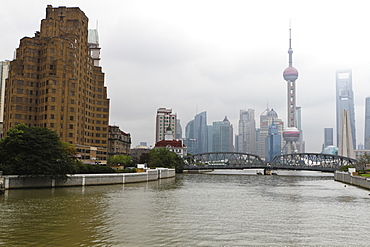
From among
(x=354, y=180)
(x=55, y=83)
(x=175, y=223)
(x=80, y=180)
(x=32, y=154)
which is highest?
(x=55, y=83)

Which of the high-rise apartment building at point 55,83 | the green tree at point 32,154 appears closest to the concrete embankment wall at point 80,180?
the green tree at point 32,154

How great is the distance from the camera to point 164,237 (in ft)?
89.1

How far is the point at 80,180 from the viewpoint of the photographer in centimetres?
7044

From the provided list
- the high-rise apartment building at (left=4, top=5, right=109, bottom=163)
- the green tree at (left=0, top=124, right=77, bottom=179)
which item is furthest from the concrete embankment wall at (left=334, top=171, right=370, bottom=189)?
the high-rise apartment building at (left=4, top=5, right=109, bottom=163)

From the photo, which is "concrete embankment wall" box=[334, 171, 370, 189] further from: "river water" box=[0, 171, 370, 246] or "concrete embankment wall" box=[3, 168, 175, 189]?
"concrete embankment wall" box=[3, 168, 175, 189]

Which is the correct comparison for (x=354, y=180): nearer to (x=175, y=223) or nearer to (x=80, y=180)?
(x=80, y=180)

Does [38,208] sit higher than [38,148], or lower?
lower

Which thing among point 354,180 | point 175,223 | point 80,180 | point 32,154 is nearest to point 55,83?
point 80,180

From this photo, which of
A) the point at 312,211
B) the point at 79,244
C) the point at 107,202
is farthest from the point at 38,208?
the point at 312,211

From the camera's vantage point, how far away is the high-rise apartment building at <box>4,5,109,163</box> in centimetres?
11625

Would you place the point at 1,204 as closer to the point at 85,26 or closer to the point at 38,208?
the point at 38,208

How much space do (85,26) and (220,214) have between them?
115 metres

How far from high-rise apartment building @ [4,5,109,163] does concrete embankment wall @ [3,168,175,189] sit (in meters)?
36.4

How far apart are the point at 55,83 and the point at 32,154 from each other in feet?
198
